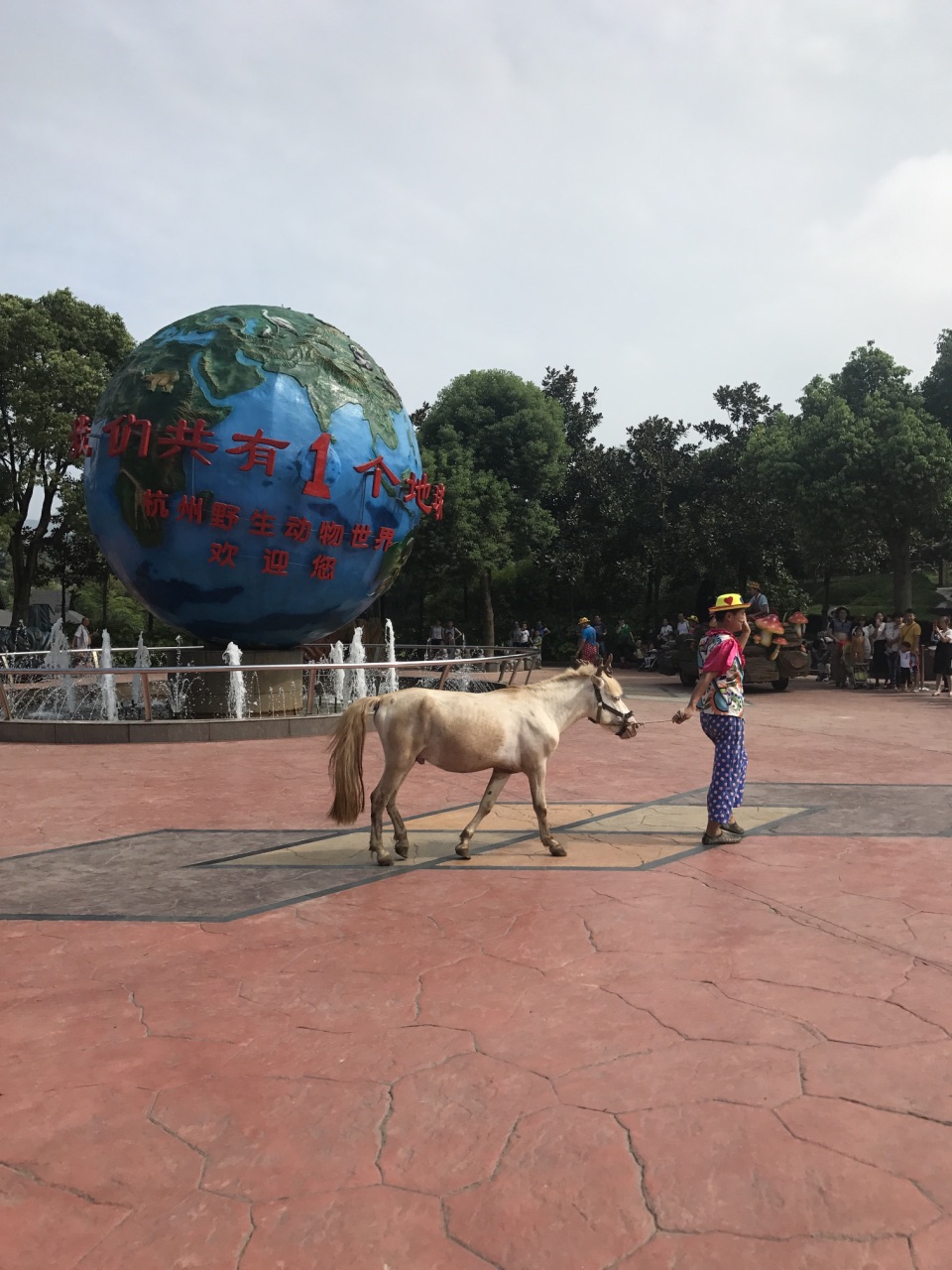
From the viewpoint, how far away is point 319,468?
40.8ft

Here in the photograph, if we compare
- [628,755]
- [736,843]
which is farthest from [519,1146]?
[628,755]

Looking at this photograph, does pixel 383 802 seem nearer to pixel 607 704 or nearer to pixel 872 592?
pixel 607 704

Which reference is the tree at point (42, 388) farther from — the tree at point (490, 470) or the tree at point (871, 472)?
the tree at point (871, 472)

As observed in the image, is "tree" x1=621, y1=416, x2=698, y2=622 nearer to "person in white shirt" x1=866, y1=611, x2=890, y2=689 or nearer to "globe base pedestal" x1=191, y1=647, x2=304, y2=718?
"person in white shirt" x1=866, y1=611, x2=890, y2=689

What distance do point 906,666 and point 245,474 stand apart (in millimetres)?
13498

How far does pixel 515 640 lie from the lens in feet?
96.0

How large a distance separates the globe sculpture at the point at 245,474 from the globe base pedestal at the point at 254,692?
33cm

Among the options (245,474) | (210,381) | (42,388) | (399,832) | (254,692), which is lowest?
(399,832)

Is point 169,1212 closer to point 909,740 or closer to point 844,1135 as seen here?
point 844,1135

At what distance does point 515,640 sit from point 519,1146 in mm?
26638

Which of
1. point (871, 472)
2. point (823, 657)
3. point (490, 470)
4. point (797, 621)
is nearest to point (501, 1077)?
point (797, 621)

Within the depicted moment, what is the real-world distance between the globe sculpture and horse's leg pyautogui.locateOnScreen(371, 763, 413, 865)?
23.7 feet

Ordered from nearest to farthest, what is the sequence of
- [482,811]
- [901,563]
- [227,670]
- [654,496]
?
1. [482,811]
2. [227,670]
3. [901,563]
4. [654,496]

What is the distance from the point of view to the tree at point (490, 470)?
101ft
